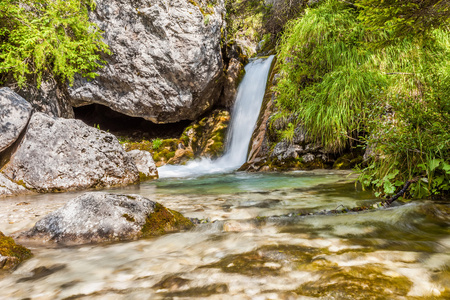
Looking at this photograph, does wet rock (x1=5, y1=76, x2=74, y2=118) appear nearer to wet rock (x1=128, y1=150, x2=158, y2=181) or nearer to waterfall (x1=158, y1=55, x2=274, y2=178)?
wet rock (x1=128, y1=150, x2=158, y2=181)

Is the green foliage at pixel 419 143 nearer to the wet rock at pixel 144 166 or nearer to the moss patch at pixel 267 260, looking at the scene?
the moss patch at pixel 267 260

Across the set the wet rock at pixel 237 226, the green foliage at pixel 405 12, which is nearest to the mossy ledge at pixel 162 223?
the wet rock at pixel 237 226

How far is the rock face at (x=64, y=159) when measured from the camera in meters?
4.79

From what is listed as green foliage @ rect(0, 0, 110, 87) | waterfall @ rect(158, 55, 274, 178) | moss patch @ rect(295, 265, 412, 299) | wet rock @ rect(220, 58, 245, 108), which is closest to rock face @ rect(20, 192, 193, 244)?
moss patch @ rect(295, 265, 412, 299)

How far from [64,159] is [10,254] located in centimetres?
376

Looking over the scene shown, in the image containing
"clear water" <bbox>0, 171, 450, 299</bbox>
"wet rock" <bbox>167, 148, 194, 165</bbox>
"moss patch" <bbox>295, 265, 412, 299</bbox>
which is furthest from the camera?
"wet rock" <bbox>167, 148, 194, 165</bbox>

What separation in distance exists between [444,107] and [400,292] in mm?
2147

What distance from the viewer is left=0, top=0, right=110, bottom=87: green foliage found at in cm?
687

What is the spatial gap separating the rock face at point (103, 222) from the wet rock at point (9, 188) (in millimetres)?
3037

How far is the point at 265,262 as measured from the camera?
1.49m

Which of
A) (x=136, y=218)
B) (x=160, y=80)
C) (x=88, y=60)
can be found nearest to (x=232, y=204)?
(x=136, y=218)

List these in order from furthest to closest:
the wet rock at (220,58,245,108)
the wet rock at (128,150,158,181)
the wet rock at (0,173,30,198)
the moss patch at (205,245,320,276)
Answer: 1. the wet rock at (220,58,245,108)
2. the wet rock at (128,150,158,181)
3. the wet rock at (0,173,30,198)
4. the moss patch at (205,245,320,276)

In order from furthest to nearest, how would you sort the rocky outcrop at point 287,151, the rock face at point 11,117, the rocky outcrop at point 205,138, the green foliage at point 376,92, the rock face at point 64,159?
the rocky outcrop at point 205,138 < the rocky outcrop at point 287,151 < the rock face at point 11,117 < the rock face at point 64,159 < the green foliage at point 376,92

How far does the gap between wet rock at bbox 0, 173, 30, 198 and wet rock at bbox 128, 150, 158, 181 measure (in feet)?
7.39
